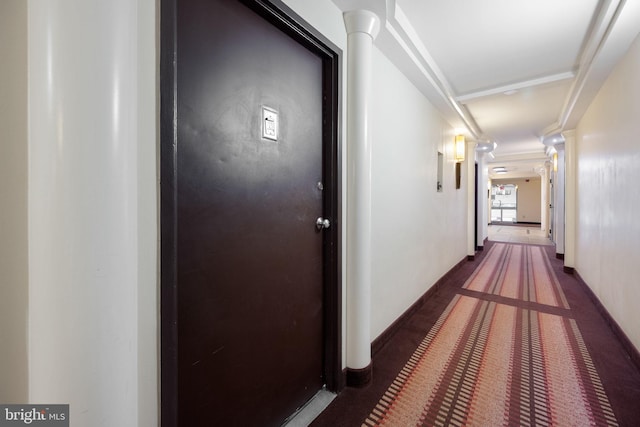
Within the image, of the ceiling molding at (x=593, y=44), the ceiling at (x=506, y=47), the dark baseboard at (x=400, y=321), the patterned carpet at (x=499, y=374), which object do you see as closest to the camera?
the patterned carpet at (x=499, y=374)

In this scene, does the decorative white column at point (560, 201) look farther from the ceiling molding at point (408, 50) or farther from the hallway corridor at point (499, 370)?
the ceiling molding at point (408, 50)

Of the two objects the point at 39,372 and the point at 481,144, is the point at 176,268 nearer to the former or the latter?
the point at 39,372

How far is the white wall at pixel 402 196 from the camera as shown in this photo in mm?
2078

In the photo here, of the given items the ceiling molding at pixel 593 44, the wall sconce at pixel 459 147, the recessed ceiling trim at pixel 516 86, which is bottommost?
the wall sconce at pixel 459 147

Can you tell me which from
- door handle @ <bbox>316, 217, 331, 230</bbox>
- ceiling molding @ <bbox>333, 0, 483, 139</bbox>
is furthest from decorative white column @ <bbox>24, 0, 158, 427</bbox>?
ceiling molding @ <bbox>333, 0, 483, 139</bbox>

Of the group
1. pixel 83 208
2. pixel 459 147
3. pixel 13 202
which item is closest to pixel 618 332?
pixel 459 147

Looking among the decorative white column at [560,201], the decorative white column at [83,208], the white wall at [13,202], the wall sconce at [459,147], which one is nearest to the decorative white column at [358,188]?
the decorative white column at [83,208]

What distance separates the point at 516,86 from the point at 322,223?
9.75ft

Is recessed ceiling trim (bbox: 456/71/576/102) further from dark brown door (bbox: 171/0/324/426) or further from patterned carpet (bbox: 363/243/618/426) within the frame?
dark brown door (bbox: 171/0/324/426)

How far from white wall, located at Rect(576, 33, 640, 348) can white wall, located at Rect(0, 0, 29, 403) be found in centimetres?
318

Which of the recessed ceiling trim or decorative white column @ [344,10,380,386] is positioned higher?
the recessed ceiling trim

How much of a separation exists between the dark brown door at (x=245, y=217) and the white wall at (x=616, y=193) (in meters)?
2.32

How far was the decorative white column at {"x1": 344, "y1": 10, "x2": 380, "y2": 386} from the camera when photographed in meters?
1.64

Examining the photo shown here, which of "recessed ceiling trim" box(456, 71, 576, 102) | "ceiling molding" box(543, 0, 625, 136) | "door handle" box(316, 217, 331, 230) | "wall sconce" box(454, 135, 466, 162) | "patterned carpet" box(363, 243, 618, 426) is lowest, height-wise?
"patterned carpet" box(363, 243, 618, 426)
